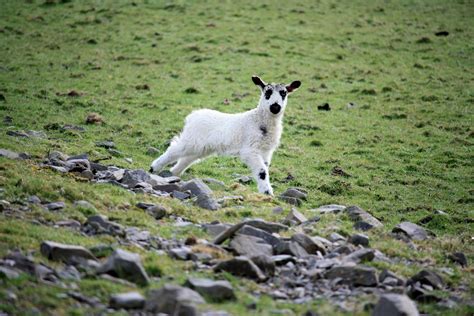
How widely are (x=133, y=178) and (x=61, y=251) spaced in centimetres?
530

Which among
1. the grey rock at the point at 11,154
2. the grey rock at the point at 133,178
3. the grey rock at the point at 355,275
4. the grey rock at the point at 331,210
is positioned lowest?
the grey rock at the point at 331,210

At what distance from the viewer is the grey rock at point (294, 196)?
559 inches

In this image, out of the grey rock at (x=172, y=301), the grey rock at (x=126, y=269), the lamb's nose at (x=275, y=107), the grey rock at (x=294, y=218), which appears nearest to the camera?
the grey rock at (x=172, y=301)

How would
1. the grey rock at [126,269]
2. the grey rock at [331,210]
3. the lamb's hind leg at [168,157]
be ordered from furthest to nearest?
the lamb's hind leg at [168,157] < the grey rock at [331,210] < the grey rock at [126,269]

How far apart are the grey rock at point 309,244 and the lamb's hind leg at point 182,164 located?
718cm

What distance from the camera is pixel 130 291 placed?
756 centimetres

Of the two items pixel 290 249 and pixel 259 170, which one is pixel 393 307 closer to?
pixel 290 249

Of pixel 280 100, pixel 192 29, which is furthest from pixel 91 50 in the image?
pixel 280 100

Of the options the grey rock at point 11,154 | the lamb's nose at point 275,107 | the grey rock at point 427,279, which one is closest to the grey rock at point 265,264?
the grey rock at point 427,279

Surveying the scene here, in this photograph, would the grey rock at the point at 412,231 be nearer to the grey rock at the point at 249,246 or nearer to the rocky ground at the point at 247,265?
the rocky ground at the point at 247,265

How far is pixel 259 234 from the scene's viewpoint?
33.2ft

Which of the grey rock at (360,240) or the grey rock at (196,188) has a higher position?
the grey rock at (360,240)


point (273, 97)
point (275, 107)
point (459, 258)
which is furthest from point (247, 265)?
point (273, 97)

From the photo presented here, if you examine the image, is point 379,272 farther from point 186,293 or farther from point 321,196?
point 321,196
